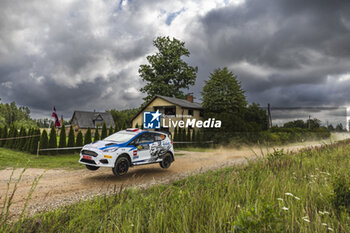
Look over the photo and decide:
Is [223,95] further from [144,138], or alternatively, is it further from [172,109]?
[144,138]

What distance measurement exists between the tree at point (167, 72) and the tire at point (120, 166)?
32.1 metres

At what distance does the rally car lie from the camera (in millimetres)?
8094

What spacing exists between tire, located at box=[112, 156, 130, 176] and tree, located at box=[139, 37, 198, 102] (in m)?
32.1

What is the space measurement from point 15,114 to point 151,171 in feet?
457

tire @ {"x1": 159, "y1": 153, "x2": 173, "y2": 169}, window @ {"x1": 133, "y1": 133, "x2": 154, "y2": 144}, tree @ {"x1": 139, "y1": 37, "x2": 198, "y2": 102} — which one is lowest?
tire @ {"x1": 159, "y1": 153, "x2": 173, "y2": 169}

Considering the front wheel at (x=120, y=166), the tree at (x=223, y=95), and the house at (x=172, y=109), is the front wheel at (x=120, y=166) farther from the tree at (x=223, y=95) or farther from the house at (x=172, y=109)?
the house at (x=172, y=109)

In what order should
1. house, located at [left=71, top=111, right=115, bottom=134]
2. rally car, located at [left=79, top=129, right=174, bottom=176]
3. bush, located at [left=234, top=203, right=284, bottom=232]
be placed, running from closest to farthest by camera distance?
bush, located at [left=234, top=203, right=284, bottom=232] → rally car, located at [left=79, top=129, right=174, bottom=176] → house, located at [left=71, top=111, right=115, bottom=134]

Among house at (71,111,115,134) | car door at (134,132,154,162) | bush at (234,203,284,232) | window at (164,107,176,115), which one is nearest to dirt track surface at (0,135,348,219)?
car door at (134,132,154,162)

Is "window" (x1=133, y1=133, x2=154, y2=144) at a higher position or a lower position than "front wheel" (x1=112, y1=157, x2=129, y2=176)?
higher

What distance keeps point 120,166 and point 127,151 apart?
2.06ft

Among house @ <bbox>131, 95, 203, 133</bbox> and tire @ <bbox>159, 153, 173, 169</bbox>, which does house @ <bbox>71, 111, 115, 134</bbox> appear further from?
tire @ <bbox>159, 153, 173, 169</bbox>

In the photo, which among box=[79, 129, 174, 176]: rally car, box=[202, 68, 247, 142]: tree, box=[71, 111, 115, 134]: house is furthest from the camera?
box=[71, 111, 115, 134]: house

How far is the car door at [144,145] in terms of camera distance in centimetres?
905

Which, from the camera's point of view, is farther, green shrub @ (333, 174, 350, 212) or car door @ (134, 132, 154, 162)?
car door @ (134, 132, 154, 162)
